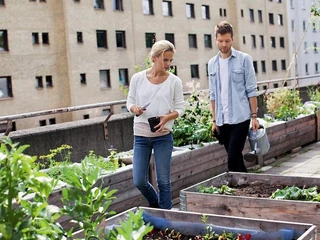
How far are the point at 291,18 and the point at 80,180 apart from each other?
60439 millimetres

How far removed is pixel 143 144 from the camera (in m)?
5.45

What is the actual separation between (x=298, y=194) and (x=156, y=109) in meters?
1.45

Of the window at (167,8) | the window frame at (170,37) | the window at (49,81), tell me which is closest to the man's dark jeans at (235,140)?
the window at (49,81)

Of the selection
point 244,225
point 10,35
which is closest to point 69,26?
point 10,35

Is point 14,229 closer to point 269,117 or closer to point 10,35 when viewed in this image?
point 269,117

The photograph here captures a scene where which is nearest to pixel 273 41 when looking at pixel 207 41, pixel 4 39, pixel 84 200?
pixel 207 41

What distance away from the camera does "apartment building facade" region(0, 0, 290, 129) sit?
105 feet

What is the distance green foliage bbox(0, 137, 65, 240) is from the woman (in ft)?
11.7

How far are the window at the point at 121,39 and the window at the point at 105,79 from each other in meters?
2.02

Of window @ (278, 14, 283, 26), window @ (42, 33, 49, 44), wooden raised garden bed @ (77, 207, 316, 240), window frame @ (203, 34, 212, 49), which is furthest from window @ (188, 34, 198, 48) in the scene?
wooden raised garden bed @ (77, 207, 316, 240)

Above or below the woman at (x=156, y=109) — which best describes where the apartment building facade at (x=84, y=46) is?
above

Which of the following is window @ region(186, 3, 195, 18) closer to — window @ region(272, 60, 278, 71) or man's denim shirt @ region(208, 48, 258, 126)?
window @ region(272, 60, 278, 71)

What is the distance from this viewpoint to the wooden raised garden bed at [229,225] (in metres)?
3.70

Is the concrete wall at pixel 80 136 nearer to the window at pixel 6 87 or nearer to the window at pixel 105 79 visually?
the window at pixel 6 87
